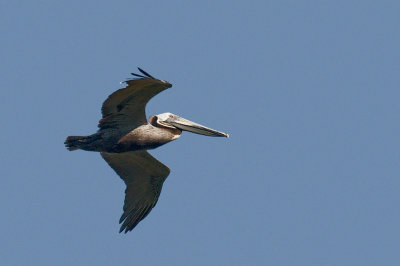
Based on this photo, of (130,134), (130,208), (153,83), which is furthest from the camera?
(130,208)

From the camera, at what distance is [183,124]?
1705cm

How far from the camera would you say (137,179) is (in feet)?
59.0

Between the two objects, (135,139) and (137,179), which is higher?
(135,139)

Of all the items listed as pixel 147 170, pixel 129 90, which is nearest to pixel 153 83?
pixel 129 90

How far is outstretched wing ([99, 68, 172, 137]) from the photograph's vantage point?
15.5 m

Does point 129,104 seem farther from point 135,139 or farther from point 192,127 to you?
point 192,127

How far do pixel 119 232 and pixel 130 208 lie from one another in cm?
64

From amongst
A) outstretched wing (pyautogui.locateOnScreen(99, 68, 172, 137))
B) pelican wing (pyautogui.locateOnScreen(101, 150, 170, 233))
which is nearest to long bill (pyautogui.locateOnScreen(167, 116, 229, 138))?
outstretched wing (pyautogui.locateOnScreen(99, 68, 172, 137))

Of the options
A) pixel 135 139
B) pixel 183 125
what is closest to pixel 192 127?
pixel 183 125

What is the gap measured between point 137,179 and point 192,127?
6.63ft

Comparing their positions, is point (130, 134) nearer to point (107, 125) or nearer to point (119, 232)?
point (107, 125)

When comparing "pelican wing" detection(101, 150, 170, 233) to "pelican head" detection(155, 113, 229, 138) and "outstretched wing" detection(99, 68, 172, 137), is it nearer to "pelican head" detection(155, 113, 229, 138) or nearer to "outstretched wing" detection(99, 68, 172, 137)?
"pelican head" detection(155, 113, 229, 138)

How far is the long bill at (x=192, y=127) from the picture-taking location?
17000 millimetres

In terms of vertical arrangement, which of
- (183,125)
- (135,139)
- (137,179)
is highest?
(183,125)
